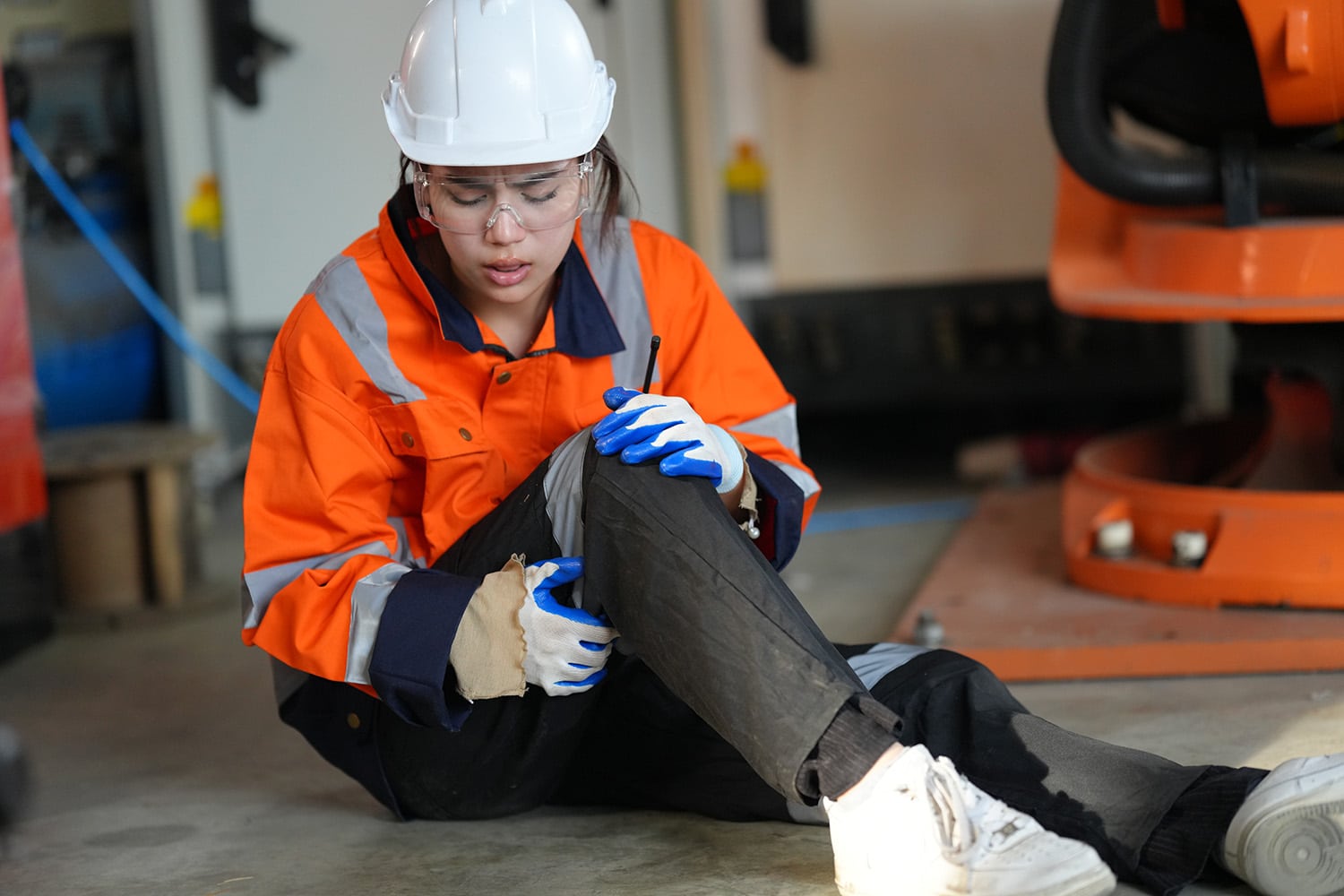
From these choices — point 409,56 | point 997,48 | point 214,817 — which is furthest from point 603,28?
point 214,817

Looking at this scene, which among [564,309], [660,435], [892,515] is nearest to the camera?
[660,435]

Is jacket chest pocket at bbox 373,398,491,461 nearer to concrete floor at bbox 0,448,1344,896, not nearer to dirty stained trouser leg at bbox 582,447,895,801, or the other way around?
dirty stained trouser leg at bbox 582,447,895,801

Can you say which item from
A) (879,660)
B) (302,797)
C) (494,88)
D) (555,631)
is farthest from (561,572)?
(302,797)

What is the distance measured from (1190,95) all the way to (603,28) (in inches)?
50.9

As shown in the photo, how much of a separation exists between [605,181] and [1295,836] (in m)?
0.94

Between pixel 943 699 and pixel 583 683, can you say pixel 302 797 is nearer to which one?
pixel 583 683

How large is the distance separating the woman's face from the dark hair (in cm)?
8

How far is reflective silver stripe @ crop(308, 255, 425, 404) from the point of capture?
1560mm

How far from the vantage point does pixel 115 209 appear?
3762 mm

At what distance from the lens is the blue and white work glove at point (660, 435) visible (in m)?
1.41

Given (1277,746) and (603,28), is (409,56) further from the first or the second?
(603,28)

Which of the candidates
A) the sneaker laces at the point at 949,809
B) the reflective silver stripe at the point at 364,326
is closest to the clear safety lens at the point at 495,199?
the reflective silver stripe at the point at 364,326

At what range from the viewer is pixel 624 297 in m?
1.69

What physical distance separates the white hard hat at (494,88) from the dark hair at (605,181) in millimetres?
63
